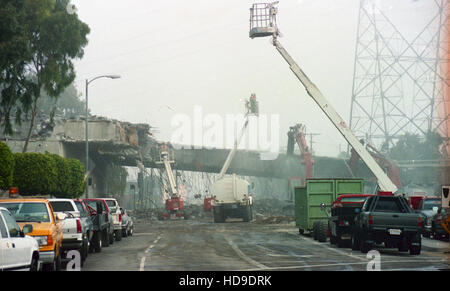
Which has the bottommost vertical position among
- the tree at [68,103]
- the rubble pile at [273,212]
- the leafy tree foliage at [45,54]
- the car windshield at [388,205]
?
the rubble pile at [273,212]

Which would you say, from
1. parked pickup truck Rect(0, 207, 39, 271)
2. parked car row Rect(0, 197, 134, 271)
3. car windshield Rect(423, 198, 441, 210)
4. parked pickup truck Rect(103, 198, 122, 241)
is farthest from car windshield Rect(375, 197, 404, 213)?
car windshield Rect(423, 198, 441, 210)

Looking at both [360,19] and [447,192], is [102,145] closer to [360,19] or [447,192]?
[360,19]

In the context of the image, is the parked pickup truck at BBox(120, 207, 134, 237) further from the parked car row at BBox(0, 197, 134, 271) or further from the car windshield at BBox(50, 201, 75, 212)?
the car windshield at BBox(50, 201, 75, 212)

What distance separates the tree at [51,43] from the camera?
53719 millimetres

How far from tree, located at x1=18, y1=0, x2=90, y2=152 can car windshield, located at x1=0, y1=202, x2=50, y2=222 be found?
3656 centimetres

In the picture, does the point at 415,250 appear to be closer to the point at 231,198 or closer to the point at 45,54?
the point at 231,198

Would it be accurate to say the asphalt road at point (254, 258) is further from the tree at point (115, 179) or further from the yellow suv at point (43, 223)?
the tree at point (115, 179)

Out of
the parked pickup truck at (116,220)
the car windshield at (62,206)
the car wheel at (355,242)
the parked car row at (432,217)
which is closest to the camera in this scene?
the car windshield at (62,206)

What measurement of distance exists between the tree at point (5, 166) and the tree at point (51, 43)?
15224 millimetres

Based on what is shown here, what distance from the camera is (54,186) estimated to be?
51.5m

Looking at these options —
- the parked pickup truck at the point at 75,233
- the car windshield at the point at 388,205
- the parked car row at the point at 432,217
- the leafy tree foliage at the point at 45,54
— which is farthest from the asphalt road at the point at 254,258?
the leafy tree foliage at the point at 45,54

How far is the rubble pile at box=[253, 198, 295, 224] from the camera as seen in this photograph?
191 ft

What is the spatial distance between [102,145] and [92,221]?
4800 cm
